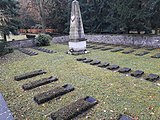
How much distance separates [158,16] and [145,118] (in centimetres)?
1151

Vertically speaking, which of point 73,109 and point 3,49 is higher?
point 3,49

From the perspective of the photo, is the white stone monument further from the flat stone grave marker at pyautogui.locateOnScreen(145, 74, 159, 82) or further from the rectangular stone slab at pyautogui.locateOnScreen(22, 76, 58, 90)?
the flat stone grave marker at pyautogui.locateOnScreen(145, 74, 159, 82)

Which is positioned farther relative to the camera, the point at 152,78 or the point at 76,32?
the point at 76,32

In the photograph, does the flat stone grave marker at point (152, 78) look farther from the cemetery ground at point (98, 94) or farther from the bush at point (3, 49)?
the bush at point (3, 49)

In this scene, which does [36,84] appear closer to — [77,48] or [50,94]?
[50,94]

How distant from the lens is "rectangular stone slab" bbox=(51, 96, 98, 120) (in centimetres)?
381

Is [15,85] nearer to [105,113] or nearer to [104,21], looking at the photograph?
[105,113]

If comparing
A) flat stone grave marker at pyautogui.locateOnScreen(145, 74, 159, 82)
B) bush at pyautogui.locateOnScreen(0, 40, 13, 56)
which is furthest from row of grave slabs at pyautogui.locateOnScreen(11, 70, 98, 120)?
bush at pyautogui.locateOnScreen(0, 40, 13, 56)

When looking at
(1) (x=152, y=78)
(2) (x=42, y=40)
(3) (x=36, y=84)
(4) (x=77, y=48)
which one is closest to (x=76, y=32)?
(4) (x=77, y=48)

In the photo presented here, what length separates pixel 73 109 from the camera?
4.06 m

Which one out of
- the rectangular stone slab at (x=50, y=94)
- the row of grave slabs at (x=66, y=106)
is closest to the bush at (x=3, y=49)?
the row of grave slabs at (x=66, y=106)

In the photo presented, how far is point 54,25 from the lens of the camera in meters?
22.7

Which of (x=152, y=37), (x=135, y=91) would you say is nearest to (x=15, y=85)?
(x=135, y=91)

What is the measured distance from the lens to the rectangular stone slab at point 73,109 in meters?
3.81
